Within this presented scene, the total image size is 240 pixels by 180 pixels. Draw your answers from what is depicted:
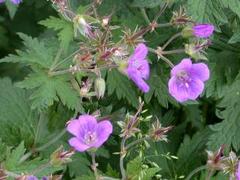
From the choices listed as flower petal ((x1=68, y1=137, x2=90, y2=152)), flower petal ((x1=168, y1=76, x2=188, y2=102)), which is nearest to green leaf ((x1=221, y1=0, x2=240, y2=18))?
flower petal ((x1=168, y1=76, x2=188, y2=102))

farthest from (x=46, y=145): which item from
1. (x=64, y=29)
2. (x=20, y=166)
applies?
(x=64, y=29)

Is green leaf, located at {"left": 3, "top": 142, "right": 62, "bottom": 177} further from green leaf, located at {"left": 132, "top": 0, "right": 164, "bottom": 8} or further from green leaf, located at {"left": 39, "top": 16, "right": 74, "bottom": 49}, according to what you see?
green leaf, located at {"left": 132, "top": 0, "right": 164, "bottom": 8}

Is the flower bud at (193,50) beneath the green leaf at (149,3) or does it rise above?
beneath

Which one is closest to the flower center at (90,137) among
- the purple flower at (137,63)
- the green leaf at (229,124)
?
the purple flower at (137,63)

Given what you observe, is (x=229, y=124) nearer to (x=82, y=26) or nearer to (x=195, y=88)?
(x=195, y=88)

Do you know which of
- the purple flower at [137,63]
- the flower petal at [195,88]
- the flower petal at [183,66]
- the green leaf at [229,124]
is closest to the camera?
the purple flower at [137,63]

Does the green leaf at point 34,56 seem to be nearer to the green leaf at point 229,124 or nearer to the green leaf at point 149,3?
the green leaf at point 149,3

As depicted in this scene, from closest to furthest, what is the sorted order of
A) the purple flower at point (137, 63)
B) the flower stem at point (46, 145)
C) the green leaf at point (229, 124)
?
1. the purple flower at point (137, 63)
2. the flower stem at point (46, 145)
3. the green leaf at point (229, 124)

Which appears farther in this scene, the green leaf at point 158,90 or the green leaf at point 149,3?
the green leaf at point 158,90
